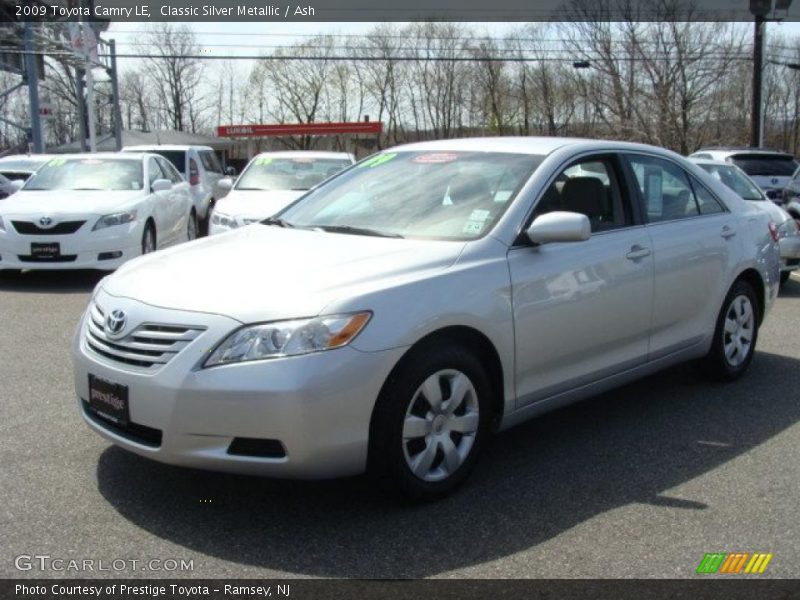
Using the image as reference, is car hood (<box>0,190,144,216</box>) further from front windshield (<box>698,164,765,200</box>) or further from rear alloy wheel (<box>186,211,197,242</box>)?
front windshield (<box>698,164,765,200</box>)

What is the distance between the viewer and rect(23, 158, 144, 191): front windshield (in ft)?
36.0

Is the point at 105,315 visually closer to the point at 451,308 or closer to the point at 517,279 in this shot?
the point at 451,308

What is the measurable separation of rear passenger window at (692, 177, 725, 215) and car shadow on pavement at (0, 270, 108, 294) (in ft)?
22.3

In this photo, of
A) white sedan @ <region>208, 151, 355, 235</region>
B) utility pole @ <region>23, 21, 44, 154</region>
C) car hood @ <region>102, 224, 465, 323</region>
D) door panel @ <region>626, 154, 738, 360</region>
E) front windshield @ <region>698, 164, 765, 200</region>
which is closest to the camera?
car hood @ <region>102, 224, 465, 323</region>

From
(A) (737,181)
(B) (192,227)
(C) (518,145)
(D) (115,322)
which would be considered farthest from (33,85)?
(D) (115,322)

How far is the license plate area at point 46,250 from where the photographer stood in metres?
9.66

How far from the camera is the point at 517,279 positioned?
161 inches

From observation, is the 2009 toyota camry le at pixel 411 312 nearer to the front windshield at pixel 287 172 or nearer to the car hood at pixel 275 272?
the car hood at pixel 275 272

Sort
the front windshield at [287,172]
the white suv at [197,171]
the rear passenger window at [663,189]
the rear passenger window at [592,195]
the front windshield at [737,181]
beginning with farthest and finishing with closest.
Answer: the white suv at [197,171] → the front windshield at [287,172] → the front windshield at [737,181] → the rear passenger window at [663,189] → the rear passenger window at [592,195]

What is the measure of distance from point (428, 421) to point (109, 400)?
54.2 inches

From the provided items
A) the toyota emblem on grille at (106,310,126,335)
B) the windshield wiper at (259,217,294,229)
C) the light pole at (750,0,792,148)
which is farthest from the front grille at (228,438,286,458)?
→ the light pole at (750,0,792,148)

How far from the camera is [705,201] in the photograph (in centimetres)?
566

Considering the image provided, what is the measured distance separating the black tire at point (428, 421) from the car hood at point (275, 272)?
1.20ft

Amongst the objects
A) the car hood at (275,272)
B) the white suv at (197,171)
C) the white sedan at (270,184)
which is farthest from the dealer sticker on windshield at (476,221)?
the white suv at (197,171)
